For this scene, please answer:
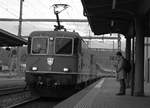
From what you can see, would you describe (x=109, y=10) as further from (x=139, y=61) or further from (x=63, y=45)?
(x=63, y=45)

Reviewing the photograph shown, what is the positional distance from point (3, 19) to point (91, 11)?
2281 cm

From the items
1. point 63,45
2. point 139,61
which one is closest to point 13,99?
point 63,45

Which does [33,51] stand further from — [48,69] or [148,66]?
[148,66]

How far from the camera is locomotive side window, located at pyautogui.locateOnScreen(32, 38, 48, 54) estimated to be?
16656mm

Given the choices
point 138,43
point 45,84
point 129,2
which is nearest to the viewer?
point 129,2

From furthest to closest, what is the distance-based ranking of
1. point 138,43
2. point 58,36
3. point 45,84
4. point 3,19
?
point 3,19 → point 58,36 → point 45,84 → point 138,43

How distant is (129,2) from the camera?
13.4m

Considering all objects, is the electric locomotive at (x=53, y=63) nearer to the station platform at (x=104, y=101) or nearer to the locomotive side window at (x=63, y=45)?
the locomotive side window at (x=63, y=45)

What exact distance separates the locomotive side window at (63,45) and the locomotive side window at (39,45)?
533mm

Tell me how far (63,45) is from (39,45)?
45.1 inches

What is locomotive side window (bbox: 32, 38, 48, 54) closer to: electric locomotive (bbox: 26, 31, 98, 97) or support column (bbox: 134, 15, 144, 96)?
electric locomotive (bbox: 26, 31, 98, 97)

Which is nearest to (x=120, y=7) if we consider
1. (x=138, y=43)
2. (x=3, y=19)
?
(x=138, y=43)

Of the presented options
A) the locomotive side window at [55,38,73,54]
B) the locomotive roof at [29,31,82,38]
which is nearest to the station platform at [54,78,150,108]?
the locomotive side window at [55,38,73,54]

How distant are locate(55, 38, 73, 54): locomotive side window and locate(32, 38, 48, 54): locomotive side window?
533mm
